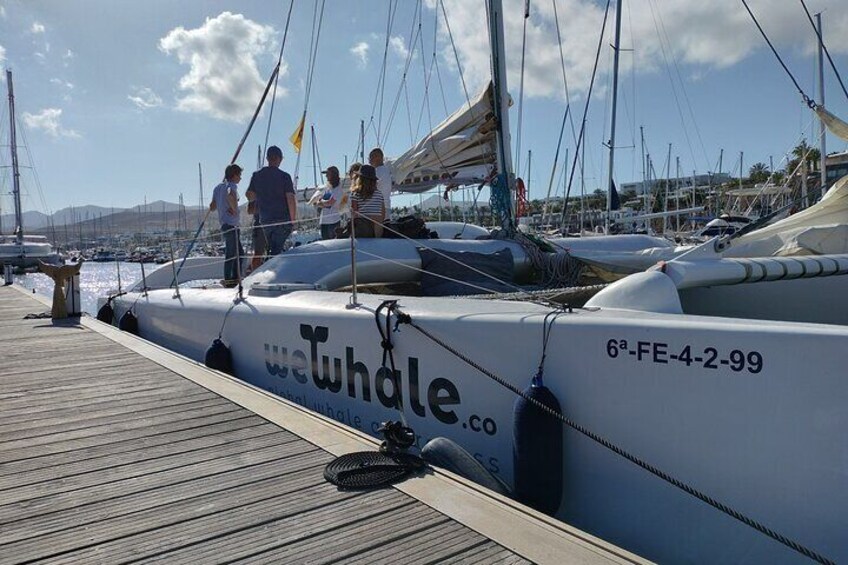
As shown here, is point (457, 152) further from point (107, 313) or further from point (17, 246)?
point (17, 246)

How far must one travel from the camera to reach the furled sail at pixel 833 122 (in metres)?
5.52

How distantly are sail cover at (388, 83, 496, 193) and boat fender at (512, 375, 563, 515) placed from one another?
17.3 ft

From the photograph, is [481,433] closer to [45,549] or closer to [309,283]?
[45,549]

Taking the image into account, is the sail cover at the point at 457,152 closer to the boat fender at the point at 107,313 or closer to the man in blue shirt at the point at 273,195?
the man in blue shirt at the point at 273,195

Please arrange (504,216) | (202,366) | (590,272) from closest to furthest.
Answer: (202,366), (590,272), (504,216)

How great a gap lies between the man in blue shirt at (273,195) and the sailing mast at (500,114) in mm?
2414

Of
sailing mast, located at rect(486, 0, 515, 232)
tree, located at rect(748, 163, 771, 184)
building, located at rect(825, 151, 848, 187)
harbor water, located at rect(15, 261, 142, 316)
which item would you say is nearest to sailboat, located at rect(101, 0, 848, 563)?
sailing mast, located at rect(486, 0, 515, 232)

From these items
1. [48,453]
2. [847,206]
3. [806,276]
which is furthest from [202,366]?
[847,206]

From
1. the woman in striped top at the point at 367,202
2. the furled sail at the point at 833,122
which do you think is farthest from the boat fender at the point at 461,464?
the furled sail at the point at 833,122

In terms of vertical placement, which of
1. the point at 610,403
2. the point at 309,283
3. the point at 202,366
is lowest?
the point at 202,366

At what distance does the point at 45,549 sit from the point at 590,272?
4.68 meters

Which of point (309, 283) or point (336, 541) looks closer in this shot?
point (336, 541)

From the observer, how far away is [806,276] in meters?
3.68

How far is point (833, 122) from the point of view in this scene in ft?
18.2
